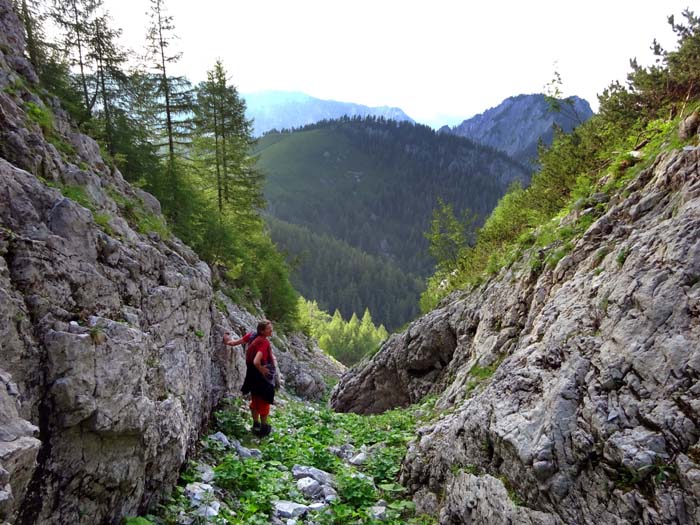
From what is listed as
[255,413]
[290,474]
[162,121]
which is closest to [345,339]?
[162,121]

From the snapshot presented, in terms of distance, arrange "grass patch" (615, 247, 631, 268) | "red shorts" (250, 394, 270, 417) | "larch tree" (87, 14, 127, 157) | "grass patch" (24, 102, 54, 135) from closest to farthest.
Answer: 1. "grass patch" (615, 247, 631, 268)
2. "grass patch" (24, 102, 54, 135)
3. "red shorts" (250, 394, 270, 417)
4. "larch tree" (87, 14, 127, 157)

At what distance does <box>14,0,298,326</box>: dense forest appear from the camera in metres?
21.0

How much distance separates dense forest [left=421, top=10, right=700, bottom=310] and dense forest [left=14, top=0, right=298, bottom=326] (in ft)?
49.9

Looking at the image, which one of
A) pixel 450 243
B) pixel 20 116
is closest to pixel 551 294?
pixel 20 116

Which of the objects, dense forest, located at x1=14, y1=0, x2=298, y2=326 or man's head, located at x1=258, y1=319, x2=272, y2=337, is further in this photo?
dense forest, located at x1=14, y1=0, x2=298, y2=326

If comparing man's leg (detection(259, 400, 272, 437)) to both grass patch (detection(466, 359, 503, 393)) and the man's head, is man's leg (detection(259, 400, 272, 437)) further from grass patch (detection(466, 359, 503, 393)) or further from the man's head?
grass patch (detection(466, 359, 503, 393))

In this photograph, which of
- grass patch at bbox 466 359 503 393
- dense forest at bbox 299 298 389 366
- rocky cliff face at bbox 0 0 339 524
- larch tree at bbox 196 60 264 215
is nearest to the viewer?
rocky cliff face at bbox 0 0 339 524

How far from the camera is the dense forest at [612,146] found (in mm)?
9750

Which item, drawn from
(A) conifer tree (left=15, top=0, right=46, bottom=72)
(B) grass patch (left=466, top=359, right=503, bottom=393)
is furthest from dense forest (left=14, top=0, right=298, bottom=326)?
(B) grass patch (left=466, top=359, right=503, bottom=393)

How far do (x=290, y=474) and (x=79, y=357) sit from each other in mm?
4587

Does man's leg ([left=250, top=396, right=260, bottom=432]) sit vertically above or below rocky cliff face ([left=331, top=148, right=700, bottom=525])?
below

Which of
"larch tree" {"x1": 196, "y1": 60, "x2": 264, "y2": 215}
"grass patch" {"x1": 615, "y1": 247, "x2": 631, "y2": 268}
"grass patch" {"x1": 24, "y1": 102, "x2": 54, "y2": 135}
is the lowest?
"grass patch" {"x1": 615, "y1": 247, "x2": 631, "y2": 268}

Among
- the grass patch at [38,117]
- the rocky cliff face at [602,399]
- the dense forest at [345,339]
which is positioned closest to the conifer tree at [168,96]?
the grass patch at [38,117]

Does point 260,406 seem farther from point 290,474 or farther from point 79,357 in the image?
point 79,357
